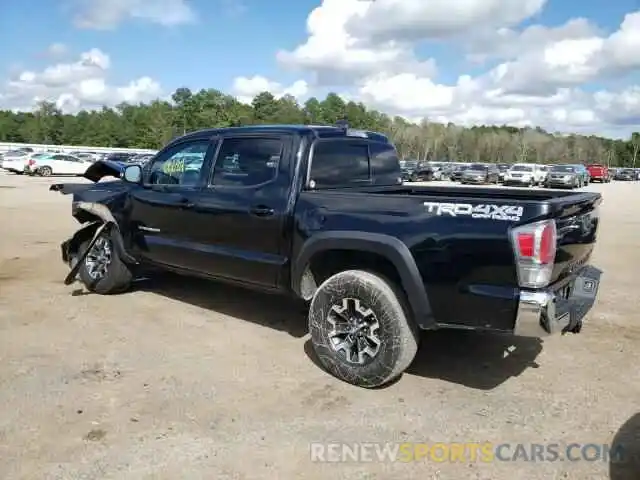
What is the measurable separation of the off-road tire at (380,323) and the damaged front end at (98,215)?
2835 millimetres

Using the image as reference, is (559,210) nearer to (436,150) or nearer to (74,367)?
(74,367)

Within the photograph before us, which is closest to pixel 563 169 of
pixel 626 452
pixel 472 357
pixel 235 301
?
pixel 235 301

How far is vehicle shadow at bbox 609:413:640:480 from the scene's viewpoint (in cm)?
319

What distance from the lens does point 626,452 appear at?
3.41m

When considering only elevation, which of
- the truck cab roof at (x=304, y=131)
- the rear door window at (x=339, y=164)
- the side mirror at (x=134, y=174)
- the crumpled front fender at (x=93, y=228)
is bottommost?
the crumpled front fender at (x=93, y=228)

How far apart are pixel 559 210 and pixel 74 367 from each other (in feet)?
12.0

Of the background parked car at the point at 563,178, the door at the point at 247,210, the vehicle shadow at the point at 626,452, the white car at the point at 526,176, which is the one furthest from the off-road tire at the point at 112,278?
the background parked car at the point at 563,178

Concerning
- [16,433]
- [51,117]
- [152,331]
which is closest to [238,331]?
[152,331]

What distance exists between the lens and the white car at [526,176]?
4138 centimetres

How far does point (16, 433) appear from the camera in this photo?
3.47 metres

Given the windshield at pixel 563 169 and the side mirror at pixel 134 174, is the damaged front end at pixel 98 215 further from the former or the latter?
the windshield at pixel 563 169

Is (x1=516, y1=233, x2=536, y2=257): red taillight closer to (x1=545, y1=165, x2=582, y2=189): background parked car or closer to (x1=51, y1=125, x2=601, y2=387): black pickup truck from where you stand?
(x1=51, y1=125, x2=601, y2=387): black pickup truck

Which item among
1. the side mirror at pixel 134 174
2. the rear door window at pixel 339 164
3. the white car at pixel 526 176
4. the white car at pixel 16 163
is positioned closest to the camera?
the rear door window at pixel 339 164

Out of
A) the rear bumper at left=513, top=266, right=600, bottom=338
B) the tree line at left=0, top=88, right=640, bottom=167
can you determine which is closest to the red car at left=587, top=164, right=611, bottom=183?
the tree line at left=0, top=88, right=640, bottom=167
